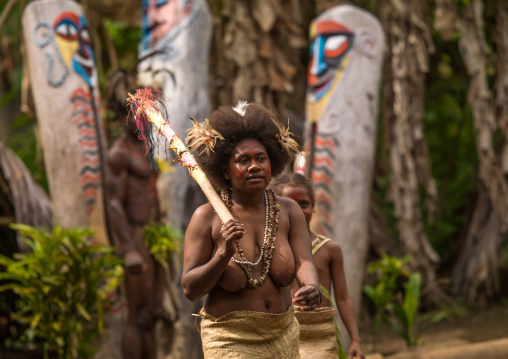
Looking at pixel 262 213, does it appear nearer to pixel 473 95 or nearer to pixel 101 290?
pixel 101 290

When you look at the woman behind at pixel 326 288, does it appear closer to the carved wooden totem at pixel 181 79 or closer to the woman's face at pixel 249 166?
the woman's face at pixel 249 166

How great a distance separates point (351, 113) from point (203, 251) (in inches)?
137

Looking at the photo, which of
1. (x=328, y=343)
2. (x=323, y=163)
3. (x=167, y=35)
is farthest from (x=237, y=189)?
(x=167, y=35)

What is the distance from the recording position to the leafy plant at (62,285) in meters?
5.55

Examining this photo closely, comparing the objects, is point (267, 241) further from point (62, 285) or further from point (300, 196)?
point (62, 285)

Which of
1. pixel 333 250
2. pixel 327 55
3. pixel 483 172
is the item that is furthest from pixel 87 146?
pixel 483 172

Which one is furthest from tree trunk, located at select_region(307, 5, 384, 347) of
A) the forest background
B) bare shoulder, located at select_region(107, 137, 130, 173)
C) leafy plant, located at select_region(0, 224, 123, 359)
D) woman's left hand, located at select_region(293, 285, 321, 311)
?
woman's left hand, located at select_region(293, 285, 321, 311)

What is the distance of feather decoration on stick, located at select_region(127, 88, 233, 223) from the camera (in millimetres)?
2604

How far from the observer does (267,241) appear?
2.75m

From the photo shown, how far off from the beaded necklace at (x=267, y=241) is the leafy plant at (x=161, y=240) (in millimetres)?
2838

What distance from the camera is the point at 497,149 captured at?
843cm

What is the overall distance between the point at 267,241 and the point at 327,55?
139 inches

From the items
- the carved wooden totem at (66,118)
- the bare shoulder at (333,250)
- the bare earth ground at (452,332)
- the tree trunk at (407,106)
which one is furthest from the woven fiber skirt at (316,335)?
the tree trunk at (407,106)

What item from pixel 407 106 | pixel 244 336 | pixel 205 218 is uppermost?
pixel 407 106
